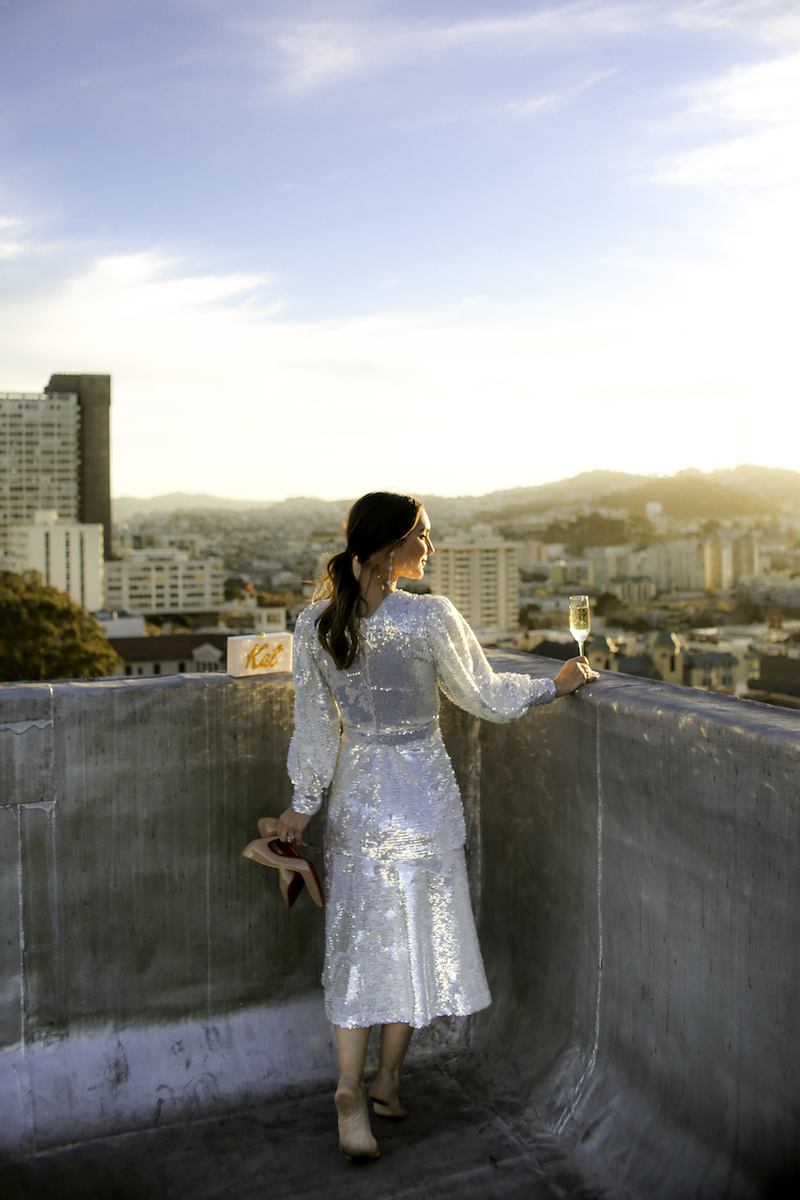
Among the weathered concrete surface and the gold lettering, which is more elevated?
the gold lettering

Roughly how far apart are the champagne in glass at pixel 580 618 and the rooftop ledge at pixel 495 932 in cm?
12

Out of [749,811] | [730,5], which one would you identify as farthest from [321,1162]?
[730,5]

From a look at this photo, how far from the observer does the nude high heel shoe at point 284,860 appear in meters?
1.83

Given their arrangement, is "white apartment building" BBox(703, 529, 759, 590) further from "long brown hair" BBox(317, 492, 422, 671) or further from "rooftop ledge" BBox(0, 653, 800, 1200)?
"long brown hair" BBox(317, 492, 422, 671)

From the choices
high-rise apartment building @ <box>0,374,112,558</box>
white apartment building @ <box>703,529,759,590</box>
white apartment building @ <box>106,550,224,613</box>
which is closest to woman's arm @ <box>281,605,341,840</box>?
white apartment building @ <box>106,550,224,613</box>

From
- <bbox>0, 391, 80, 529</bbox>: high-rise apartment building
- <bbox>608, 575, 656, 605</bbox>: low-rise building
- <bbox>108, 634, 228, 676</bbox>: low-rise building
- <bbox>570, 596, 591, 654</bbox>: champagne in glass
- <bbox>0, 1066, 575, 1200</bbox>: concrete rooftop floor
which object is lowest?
<bbox>108, 634, 228, 676</bbox>: low-rise building

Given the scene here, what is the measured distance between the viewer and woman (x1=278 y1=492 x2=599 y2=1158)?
1.71 meters

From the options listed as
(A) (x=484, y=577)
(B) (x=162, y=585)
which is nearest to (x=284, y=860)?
(A) (x=484, y=577)

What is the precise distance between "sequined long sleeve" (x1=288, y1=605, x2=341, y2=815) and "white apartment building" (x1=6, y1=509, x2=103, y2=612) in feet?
248

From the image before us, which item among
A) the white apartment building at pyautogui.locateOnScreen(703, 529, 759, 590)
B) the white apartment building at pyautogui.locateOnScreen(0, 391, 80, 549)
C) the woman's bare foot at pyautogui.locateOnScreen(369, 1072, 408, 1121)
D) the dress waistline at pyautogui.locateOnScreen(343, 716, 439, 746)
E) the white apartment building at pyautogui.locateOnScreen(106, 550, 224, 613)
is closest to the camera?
the dress waistline at pyautogui.locateOnScreen(343, 716, 439, 746)

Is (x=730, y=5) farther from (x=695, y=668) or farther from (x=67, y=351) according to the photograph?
(x=67, y=351)

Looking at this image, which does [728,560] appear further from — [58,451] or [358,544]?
[358,544]

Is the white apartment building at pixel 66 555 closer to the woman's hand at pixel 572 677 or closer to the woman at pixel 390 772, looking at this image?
the woman at pixel 390 772

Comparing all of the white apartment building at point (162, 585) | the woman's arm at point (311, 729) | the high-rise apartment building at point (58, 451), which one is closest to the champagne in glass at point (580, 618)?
the woman's arm at point (311, 729)
